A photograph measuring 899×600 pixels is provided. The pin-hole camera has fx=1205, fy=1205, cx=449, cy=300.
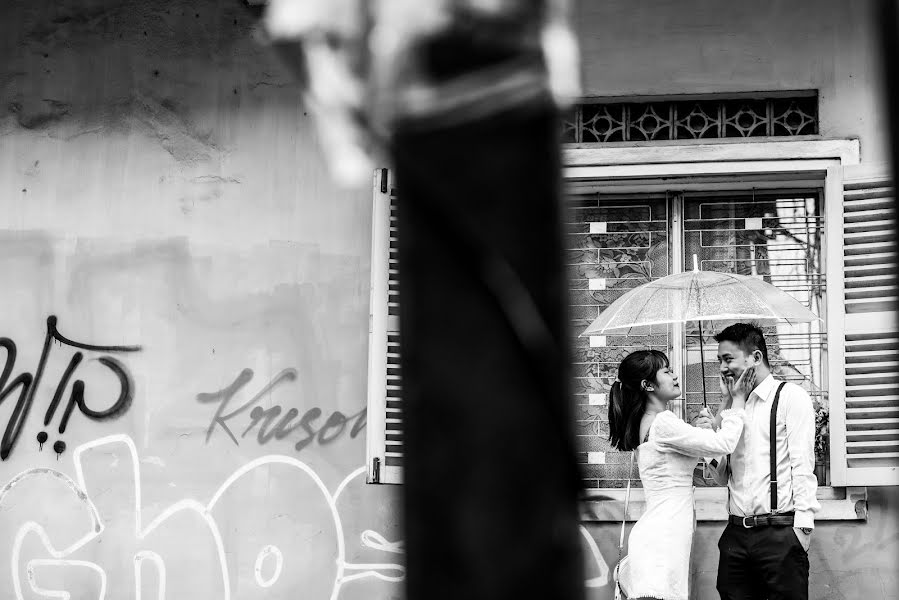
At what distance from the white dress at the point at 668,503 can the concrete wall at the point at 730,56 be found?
77cm

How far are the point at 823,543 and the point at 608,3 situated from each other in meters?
2.58

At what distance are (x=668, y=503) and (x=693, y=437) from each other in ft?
0.94

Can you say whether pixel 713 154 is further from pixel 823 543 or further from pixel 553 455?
pixel 553 455

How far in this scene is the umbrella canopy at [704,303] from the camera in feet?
15.0

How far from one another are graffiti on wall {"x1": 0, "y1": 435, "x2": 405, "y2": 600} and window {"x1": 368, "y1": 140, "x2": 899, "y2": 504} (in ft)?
1.43

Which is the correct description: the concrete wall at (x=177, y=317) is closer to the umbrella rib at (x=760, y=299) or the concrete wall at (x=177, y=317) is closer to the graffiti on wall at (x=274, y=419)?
the graffiti on wall at (x=274, y=419)

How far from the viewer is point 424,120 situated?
48.6 inches

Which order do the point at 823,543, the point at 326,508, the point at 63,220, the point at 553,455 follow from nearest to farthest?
the point at 553,455, the point at 823,543, the point at 326,508, the point at 63,220

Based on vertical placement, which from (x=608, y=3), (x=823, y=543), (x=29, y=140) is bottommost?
(x=823, y=543)

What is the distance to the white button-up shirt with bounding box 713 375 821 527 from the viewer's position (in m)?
4.47

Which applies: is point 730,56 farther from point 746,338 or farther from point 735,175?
point 746,338

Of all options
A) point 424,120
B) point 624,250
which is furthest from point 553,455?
point 624,250

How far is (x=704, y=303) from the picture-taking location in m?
4.64

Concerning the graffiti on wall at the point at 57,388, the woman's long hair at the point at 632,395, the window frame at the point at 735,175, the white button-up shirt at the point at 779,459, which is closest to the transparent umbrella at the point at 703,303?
the woman's long hair at the point at 632,395
